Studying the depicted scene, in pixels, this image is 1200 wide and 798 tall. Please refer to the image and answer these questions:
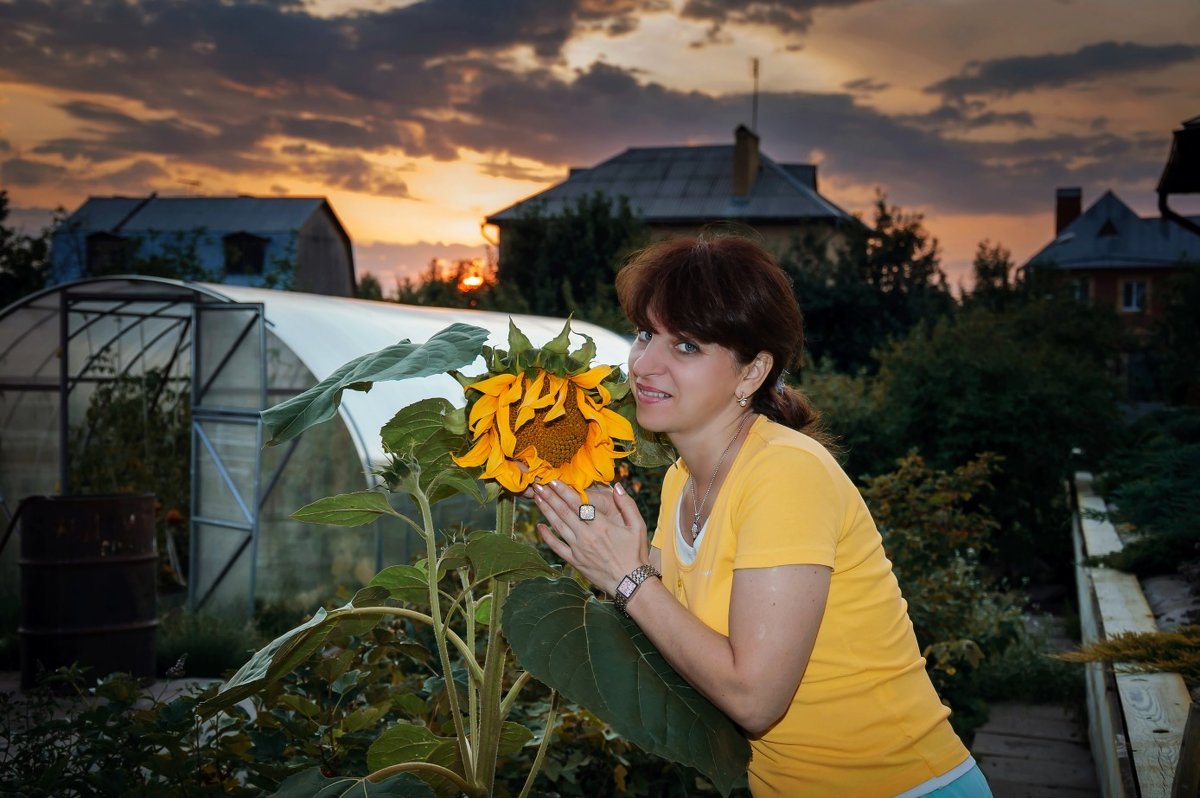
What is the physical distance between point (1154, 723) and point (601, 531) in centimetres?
202

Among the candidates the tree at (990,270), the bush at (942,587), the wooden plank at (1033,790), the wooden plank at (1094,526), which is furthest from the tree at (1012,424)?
the tree at (990,270)

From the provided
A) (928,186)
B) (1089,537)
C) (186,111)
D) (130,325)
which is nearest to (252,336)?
(130,325)

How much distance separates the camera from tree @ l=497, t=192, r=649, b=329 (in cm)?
2405

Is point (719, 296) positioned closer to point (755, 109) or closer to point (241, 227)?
point (755, 109)

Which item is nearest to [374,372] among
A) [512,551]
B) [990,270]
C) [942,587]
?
[512,551]

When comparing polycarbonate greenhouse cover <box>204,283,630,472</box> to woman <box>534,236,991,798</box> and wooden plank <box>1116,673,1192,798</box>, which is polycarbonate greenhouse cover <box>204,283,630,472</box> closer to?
wooden plank <box>1116,673,1192,798</box>

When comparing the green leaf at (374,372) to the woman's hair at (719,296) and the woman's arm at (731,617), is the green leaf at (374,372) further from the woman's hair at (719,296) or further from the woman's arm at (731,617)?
the woman's hair at (719,296)

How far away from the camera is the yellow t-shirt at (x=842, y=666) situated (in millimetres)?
1820

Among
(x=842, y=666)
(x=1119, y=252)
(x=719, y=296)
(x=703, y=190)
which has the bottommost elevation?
(x=842, y=666)

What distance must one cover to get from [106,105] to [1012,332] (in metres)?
12.9

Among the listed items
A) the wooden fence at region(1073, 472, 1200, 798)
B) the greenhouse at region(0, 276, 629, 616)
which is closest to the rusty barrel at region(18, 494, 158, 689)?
the greenhouse at region(0, 276, 629, 616)

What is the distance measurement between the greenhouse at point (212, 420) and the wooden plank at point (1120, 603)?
14.3 ft

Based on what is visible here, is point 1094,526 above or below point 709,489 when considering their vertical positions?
below

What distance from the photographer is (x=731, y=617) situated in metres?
1.69
